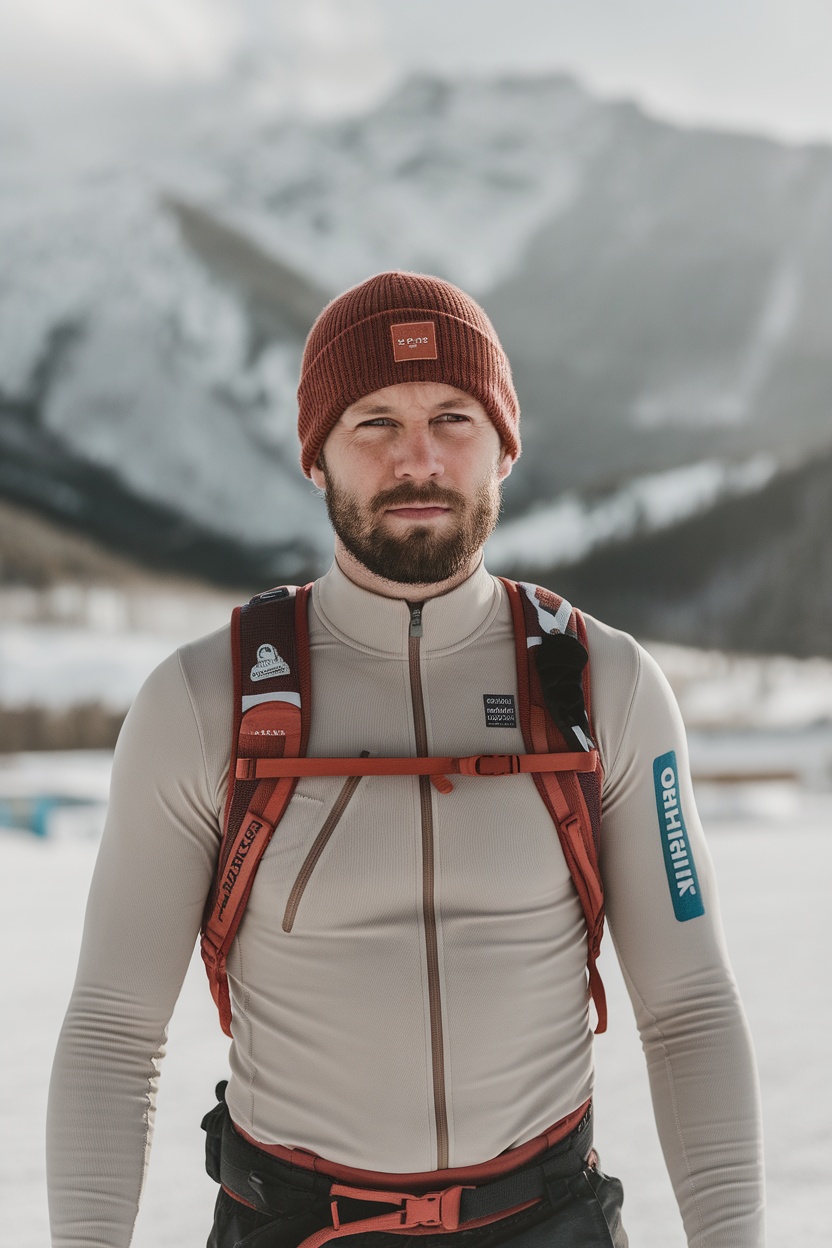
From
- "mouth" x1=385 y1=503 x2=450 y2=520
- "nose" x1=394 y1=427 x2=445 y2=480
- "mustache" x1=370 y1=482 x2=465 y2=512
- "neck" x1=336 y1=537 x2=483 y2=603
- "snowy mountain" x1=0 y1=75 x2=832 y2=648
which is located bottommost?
"neck" x1=336 y1=537 x2=483 y2=603

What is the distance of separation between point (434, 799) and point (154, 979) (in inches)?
19.4

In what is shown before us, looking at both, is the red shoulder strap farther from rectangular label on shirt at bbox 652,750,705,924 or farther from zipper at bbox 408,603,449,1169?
rectangular label on shirt at bbox 652,750,705,924

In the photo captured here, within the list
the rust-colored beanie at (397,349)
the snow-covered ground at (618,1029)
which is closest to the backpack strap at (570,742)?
the rust-colored beanie at (397,349)

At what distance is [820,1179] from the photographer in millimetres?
3771

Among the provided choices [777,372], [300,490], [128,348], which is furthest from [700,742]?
[128,348]

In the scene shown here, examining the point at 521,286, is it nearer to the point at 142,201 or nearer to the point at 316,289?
the point at 316,289

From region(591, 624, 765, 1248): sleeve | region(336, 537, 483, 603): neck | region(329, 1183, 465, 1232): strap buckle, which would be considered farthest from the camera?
region(336, 537, 483, 603): neck

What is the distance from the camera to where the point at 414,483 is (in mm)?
1691

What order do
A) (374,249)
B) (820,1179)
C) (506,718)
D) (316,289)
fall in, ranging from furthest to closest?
(374,249), (316,289), (820,1179), (506,718)

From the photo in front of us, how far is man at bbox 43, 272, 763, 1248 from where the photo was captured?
5.04ft

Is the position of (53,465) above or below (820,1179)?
above

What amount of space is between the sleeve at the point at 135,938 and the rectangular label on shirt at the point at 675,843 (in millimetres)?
679

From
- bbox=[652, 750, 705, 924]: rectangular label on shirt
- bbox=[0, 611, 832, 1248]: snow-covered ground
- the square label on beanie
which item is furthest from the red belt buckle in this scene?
bbox=[0, 611, 832, 1248]: snow-covered ground

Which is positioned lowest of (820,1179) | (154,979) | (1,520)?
(820,1179)
